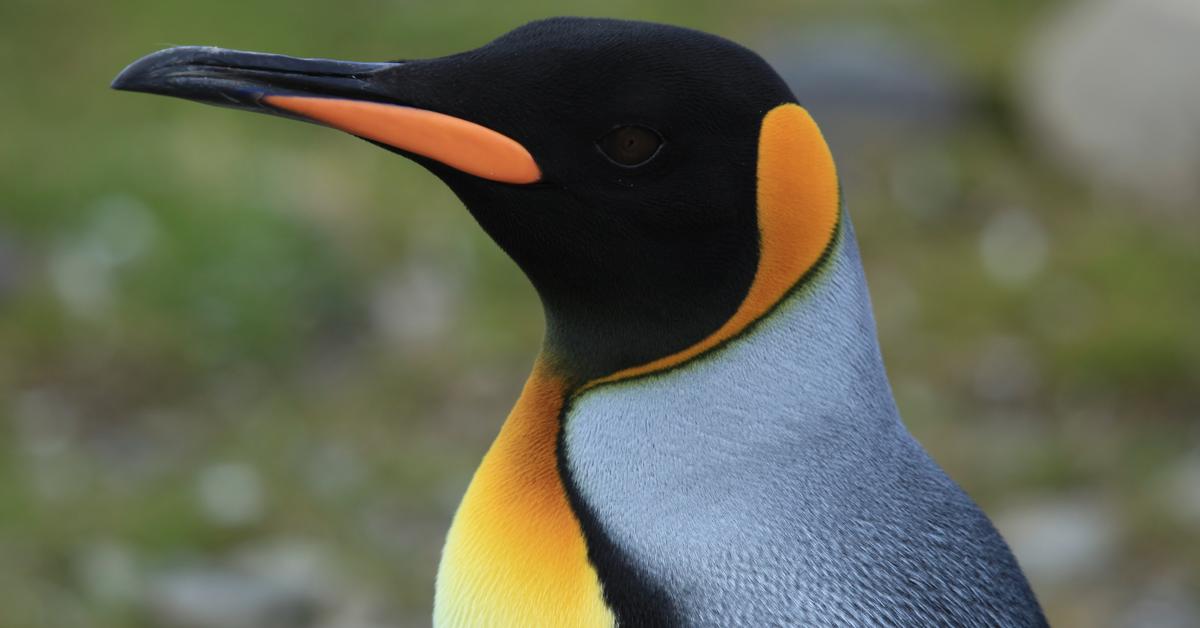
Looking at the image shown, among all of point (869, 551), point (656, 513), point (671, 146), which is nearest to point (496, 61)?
point (671, 146)

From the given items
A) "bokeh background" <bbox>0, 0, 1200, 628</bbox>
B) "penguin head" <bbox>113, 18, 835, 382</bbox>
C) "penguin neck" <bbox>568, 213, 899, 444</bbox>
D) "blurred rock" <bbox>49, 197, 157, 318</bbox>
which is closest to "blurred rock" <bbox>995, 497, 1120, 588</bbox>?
"bokeh background" <bbox>0, 0, 1200, 628</bbox>

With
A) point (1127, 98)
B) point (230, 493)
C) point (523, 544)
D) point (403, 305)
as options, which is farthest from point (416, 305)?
point (523, 544)

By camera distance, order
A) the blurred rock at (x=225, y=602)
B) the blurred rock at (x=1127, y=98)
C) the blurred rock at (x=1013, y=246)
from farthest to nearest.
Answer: the blurred rock at (x=1127, y=98) < the blurred rock at (x=1013, y=246) < the blurred rock at (x=225, y=602)

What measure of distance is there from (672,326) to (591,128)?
0.70 ft

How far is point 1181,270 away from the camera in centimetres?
452

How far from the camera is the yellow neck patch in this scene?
1.44 meters

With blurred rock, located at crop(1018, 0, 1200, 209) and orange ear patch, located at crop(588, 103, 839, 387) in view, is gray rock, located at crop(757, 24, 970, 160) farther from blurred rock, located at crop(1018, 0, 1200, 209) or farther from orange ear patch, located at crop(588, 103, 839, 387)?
orange ear patch, located at crop(588, 103, 839, 387)

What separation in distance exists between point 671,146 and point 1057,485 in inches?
96.9

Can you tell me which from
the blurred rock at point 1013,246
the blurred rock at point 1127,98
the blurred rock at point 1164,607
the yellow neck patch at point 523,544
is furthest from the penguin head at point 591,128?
the blurred rock at point 1127,98

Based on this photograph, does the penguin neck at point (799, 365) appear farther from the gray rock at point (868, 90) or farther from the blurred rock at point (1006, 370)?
the gray rock at point (868, 90)

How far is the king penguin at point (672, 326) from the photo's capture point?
4.59 ft

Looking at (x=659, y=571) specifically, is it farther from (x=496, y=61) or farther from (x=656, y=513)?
(x=496, y=61)

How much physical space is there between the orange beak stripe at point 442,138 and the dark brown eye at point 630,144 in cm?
7

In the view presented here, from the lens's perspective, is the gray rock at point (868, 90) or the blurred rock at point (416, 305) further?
the gray rock at point (868, 90)
